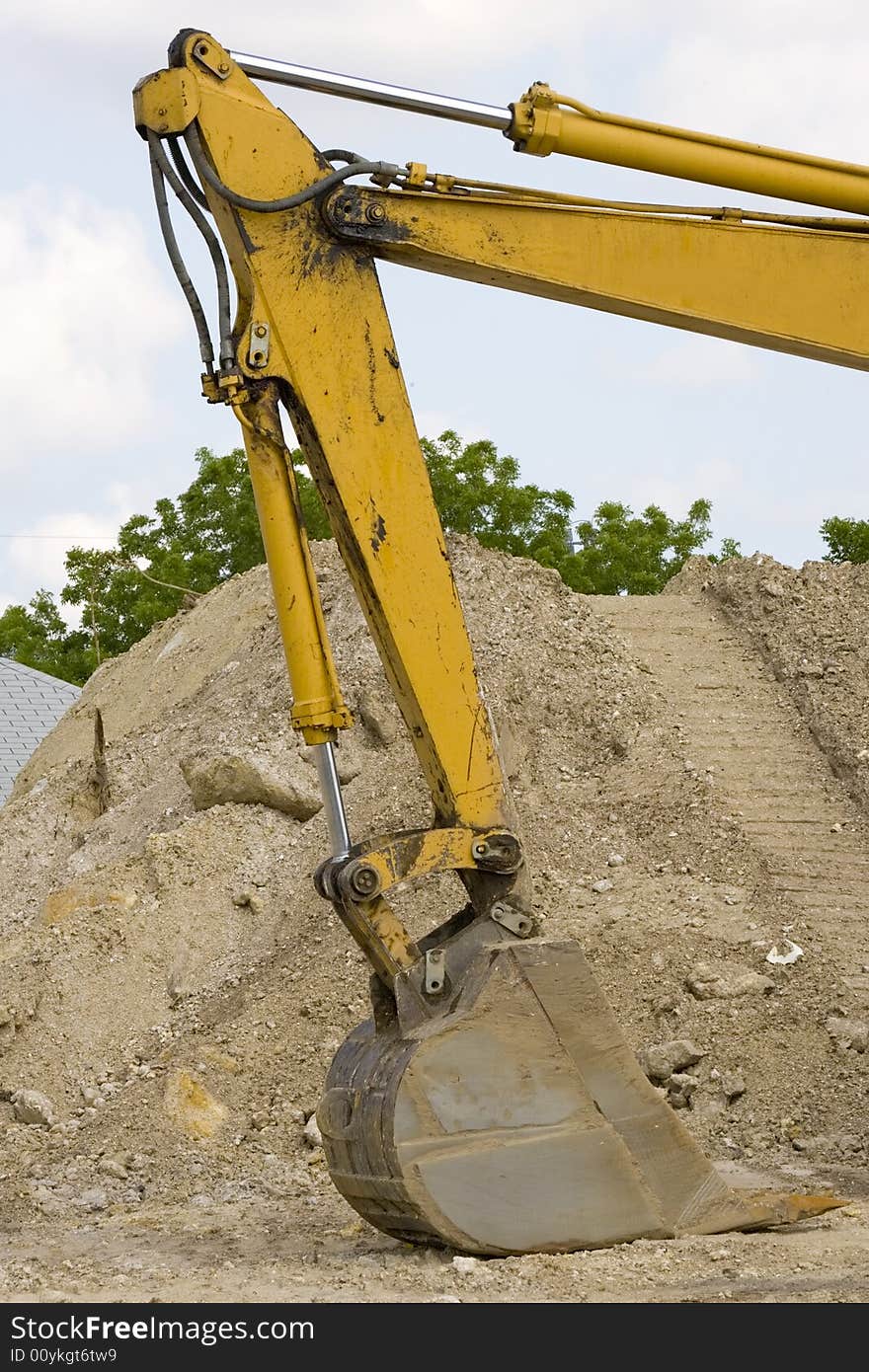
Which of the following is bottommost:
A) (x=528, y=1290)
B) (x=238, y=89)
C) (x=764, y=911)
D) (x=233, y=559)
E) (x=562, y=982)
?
(x=528, y=1290)

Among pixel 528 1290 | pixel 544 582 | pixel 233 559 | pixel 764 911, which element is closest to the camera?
pixel 528 1290

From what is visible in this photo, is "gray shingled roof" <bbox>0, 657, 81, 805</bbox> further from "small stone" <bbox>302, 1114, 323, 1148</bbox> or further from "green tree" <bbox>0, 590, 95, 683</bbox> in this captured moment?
"small stone" <bbox>302, 1114, 323, 1148</bbox>

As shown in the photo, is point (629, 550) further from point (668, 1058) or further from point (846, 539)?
point (668, 1058)

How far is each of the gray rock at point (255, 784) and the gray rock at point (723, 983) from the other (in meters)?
3.55

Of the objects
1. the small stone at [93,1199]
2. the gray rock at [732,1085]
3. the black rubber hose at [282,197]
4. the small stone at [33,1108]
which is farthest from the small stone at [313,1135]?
the black rubber hose at [282,197]

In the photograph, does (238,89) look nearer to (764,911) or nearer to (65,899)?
(764,911)

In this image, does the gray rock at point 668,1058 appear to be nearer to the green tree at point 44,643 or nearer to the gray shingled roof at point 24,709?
the gray shingled roof at point 24,709

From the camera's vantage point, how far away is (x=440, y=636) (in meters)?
6.48

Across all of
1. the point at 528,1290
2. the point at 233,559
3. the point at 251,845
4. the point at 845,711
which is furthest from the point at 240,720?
the point at 233,559

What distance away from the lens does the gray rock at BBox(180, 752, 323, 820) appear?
12258mm

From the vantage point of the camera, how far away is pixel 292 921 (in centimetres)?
1118

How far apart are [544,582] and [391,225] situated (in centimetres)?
861

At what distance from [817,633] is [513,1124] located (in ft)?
29.9

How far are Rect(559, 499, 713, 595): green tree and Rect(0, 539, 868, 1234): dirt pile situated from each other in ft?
69.7
